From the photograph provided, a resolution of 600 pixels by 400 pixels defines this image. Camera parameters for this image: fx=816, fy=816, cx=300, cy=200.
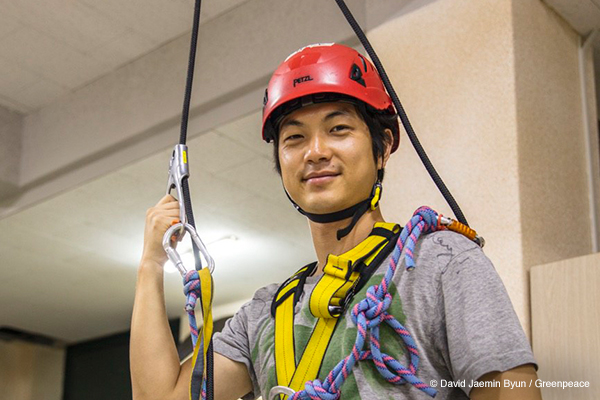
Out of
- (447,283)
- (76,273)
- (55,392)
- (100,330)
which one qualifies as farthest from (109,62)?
(55,392)

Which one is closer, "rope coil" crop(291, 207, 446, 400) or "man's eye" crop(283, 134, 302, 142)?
"rope coil" crop(291, 207, 446, 400)

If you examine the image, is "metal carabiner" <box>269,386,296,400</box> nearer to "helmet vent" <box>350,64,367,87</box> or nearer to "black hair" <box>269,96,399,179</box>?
"black hair" <box>269,96,399,179</box>

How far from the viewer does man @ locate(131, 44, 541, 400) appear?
3.66 feet

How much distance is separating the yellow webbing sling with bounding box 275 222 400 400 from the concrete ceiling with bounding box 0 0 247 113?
106 inches

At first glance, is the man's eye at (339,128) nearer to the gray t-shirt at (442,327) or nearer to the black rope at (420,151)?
the black rope at (420,151)

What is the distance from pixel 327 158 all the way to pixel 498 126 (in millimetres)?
1292

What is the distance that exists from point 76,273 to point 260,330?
5036 millimetres

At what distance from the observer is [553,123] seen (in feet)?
8.97

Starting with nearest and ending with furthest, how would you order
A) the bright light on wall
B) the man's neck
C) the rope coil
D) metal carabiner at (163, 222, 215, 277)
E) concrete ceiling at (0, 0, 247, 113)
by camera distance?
the rope coil
metal carabiner at (163, 222, 215, 277)
the man's neck
concrete ceiling at (0, 0, 247, 113)
the bright light on wall

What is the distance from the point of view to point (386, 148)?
148 centimetres

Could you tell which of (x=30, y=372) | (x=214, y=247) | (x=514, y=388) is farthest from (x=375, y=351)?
(x=30, y=372)

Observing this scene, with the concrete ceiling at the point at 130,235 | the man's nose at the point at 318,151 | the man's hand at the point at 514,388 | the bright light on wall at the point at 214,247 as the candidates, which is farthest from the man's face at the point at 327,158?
the bright light on wall at the point at 214,247

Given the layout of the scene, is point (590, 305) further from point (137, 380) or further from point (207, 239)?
point (207, 239)

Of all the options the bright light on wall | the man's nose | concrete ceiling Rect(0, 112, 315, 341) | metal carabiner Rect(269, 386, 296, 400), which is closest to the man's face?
the man's nose
